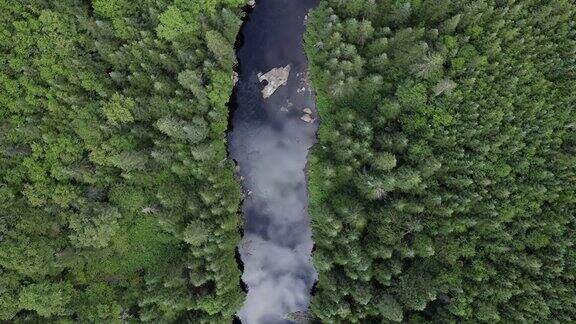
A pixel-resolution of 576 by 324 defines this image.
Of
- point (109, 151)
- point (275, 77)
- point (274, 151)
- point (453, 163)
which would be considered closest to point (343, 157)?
point (274, 151)

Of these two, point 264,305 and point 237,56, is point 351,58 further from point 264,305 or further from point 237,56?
point 264,305

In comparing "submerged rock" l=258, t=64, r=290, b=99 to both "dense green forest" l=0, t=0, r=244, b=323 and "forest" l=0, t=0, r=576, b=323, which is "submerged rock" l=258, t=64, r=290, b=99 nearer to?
"dense green forest" l=0, t=0, r=244, b=323

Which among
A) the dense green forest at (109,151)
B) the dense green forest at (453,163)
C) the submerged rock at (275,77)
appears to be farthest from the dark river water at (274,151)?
the dense green forest at (453,163)

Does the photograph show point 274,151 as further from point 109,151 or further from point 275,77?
point 109,151

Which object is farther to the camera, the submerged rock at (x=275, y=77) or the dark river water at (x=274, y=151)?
the dark river water at (x=274, y=151)

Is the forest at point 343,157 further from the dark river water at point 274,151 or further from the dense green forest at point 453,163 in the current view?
the dark river water at point 274,151

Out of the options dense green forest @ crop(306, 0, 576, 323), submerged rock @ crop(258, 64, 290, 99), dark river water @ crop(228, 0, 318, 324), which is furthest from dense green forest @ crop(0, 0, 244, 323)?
dense green forest @ crop(306, 0, 576, 323)

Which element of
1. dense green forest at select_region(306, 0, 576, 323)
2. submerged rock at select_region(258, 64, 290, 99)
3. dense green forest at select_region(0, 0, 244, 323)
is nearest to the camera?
dense green forest at select_region(306, 0, 576, 323)
